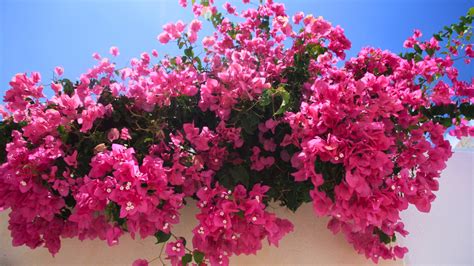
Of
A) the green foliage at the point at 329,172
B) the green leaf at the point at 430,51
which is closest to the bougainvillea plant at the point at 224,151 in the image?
the green foliage at the point at 329,172

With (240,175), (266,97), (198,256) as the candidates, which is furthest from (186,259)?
(266,97)

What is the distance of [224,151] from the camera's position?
124 centimetres

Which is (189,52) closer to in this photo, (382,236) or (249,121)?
(249,121)

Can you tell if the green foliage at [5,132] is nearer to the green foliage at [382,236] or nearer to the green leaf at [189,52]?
the green leaf at [189,52]

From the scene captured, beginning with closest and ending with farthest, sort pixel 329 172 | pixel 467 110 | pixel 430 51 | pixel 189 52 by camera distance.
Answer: pixel 329 172 < pixel 467 110 < pixel 189 52 < pixel 430 51

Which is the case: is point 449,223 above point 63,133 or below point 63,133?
above

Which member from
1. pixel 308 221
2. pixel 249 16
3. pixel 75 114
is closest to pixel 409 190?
pixel 308 221

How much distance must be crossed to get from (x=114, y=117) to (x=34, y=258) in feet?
→ 2.04

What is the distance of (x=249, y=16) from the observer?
1.90 meters

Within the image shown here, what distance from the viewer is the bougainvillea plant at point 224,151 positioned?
1075mm

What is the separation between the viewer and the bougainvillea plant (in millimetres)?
1075

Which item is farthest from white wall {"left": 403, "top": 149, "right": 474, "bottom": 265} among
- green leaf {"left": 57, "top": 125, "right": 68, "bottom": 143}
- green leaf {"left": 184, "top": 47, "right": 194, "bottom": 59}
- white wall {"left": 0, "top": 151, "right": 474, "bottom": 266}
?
green leaf {"left": 57, "top": 125, "right": 68, "bottom": 143}

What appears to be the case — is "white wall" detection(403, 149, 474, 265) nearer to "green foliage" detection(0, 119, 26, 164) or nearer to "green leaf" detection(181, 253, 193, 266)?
"green leaf" detection(181, 253, 193, 266)

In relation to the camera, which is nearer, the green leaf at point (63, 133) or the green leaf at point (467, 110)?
the green leaf at point (63, 133)
